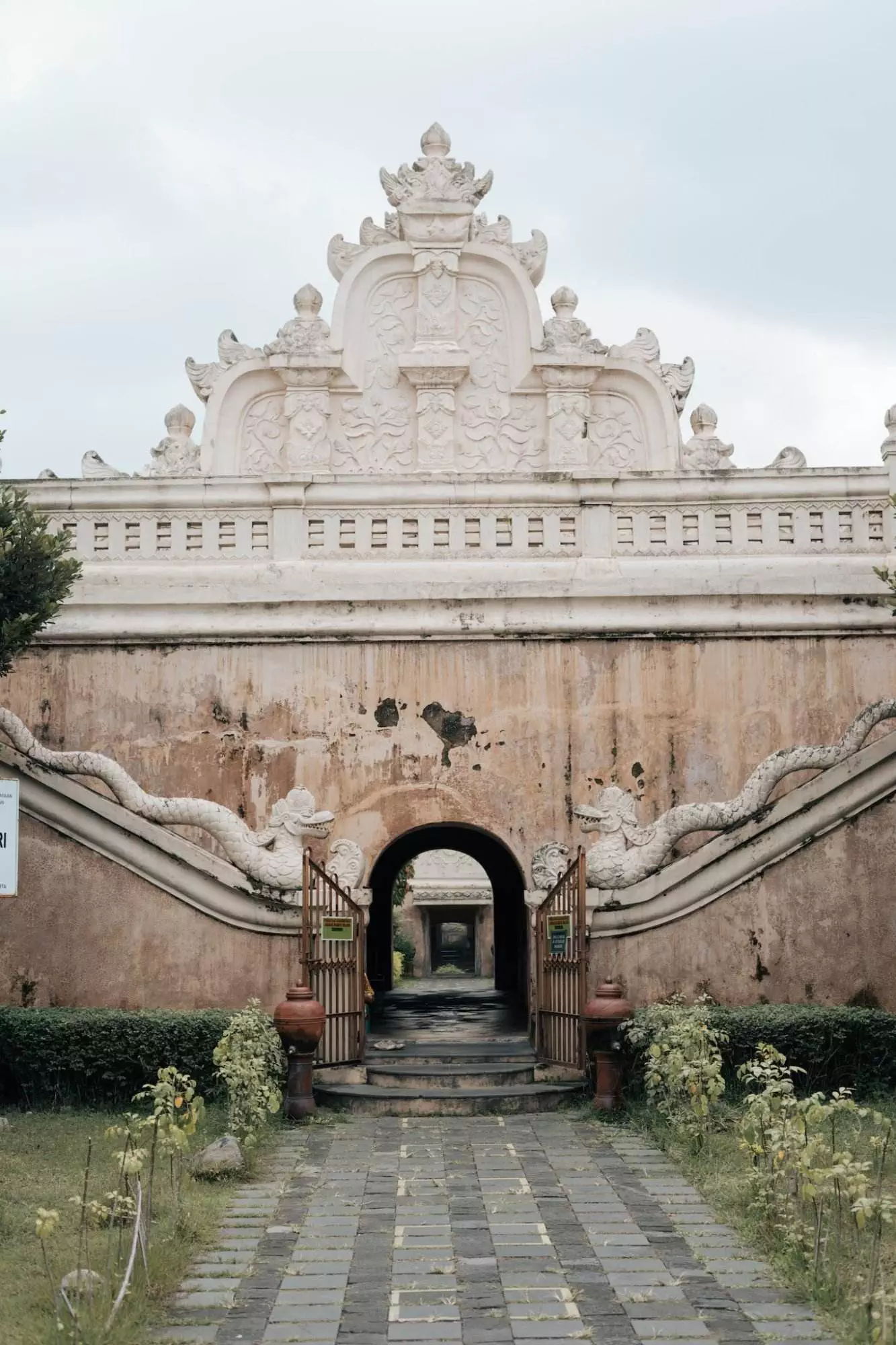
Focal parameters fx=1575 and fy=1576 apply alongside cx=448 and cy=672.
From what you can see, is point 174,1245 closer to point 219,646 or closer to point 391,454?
point 219,646

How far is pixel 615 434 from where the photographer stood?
13625mm

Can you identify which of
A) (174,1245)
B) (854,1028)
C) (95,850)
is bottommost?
(174,1245)

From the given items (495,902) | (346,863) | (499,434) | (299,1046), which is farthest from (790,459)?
(495,902)

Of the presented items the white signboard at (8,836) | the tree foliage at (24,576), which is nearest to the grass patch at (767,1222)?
the white signboard at (8,836)

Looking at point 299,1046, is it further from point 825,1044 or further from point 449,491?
point 449,491

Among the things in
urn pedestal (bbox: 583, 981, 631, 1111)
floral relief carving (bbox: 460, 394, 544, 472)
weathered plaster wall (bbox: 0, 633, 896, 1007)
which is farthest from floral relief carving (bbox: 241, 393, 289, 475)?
urn pedestal (bbox: 583, 981, 631, 1111)

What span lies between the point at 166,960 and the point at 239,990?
1.97 feet

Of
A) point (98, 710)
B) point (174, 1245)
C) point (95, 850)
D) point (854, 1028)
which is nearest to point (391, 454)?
point (98, 710)

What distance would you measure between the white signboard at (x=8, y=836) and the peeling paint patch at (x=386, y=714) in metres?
5.84

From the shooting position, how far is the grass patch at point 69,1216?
229 inches

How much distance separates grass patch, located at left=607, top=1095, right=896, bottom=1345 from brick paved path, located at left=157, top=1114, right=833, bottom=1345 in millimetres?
96

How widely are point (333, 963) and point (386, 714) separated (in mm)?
2261

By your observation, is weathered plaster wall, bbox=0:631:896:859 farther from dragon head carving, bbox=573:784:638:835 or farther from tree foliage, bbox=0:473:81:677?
tree foliage, bbox=0:473:81:677

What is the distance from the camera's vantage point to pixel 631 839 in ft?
39.1
